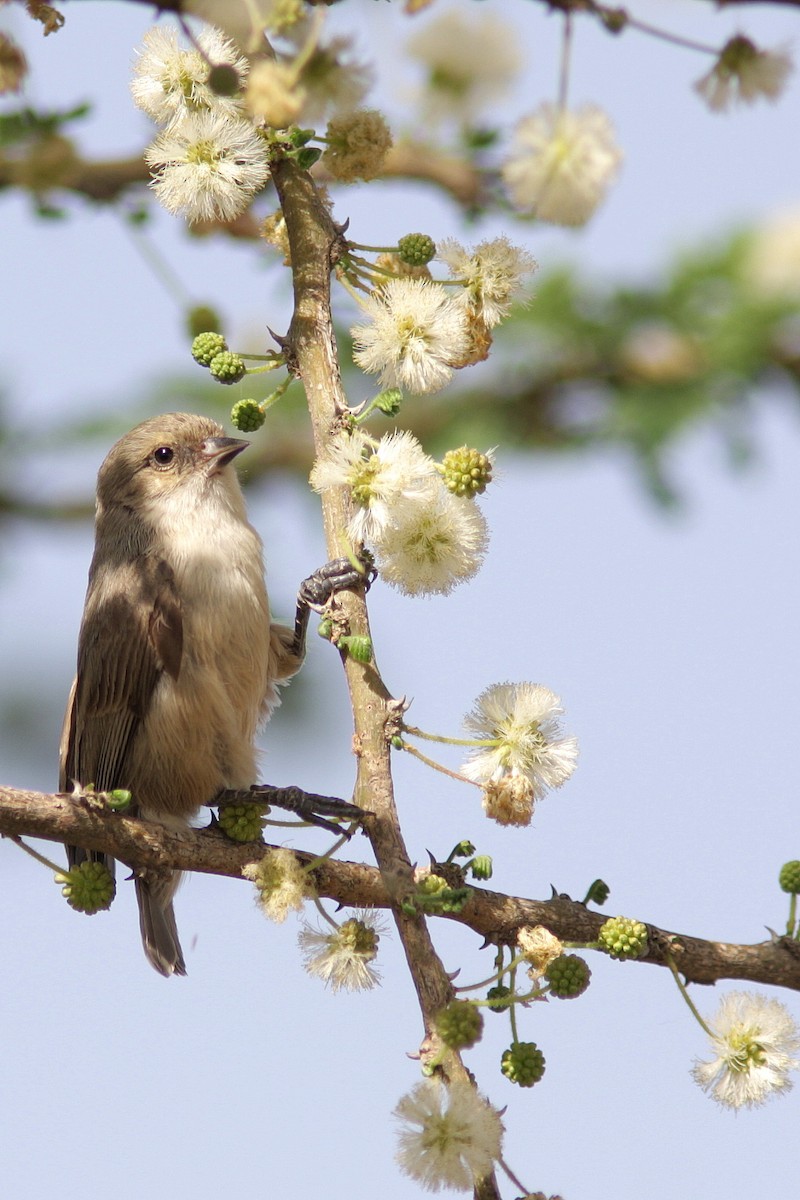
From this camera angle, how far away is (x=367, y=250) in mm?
3295

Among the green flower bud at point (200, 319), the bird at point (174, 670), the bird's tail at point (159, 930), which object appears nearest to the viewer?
the green flower bud at point (200, 319)

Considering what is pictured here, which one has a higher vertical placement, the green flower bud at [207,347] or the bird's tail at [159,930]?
the green flower bud at [207,347]

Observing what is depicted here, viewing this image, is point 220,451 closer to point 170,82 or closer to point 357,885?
point 170,82

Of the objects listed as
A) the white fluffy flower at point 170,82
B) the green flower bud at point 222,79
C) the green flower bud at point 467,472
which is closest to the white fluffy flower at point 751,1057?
the green flower bud at point 467,472

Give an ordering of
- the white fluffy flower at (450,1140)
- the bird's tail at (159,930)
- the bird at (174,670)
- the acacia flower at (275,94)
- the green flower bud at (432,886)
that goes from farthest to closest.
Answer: the bird's tail at (159,930)
the bird at (174,670)
the green flower bud at (432,886)
the white fluffy flower at (450,1140)
the acacia flower at (275,94)

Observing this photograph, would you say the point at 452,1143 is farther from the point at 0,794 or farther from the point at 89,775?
the point at 89,775

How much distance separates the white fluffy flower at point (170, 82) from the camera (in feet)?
11.0

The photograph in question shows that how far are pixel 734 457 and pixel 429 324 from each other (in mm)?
734

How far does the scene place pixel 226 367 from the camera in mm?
3268

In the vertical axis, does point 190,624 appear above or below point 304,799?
above

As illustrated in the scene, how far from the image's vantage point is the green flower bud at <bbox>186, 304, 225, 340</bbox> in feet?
12.3

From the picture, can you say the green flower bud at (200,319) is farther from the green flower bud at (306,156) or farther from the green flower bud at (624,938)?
the green flower bud at (624,938)

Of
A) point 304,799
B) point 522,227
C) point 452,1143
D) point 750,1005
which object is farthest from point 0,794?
point 522,227

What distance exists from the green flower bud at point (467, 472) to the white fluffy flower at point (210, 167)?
869mm
